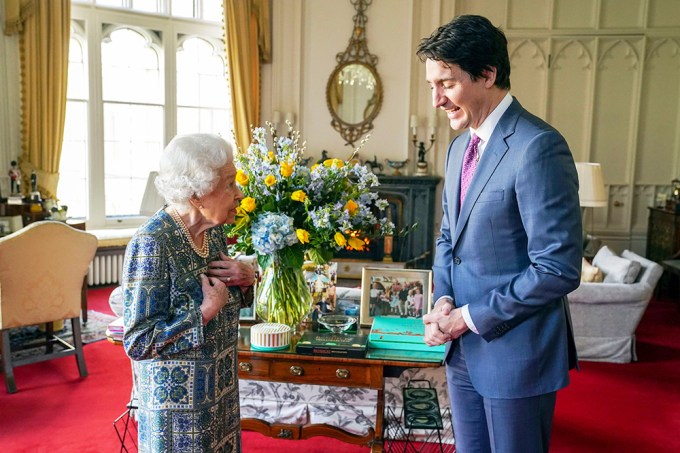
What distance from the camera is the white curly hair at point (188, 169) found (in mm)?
1592

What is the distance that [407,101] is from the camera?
24.2 ft

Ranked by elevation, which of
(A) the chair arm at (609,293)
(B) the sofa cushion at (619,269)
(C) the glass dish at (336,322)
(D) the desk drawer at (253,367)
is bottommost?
(A) the chair arm at (609,293)

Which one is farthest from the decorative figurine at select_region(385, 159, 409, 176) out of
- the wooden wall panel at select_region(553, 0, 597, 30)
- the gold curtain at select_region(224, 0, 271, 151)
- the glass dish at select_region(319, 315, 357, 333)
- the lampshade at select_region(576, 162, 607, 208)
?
the glass dish at select_region(319, 315, 357, 333)

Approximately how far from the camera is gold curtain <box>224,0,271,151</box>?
7055 millimetres

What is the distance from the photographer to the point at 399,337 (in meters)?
2.33

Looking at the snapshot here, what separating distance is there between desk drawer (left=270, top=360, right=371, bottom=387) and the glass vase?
0.65ft

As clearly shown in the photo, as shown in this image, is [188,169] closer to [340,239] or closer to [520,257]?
[340,239]

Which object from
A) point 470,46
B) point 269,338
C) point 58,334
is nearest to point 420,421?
point 269,338

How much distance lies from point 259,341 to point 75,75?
5.55m

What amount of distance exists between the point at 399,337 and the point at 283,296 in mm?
498

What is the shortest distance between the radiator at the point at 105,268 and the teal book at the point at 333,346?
4.76m

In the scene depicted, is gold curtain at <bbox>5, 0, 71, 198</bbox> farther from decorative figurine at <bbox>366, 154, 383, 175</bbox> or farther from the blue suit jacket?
the blue suit jacket

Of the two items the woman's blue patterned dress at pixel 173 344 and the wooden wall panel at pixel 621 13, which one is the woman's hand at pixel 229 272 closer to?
the woman's blue patterned dress at pixel 173 344

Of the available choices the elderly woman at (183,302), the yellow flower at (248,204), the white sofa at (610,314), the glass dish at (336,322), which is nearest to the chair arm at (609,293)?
the white sofa at (610,314)
